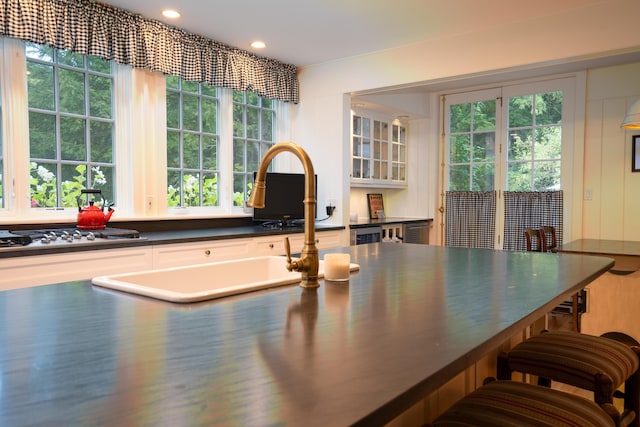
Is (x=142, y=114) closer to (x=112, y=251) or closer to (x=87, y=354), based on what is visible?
(x=112, y=251)

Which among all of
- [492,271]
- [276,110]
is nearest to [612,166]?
[276,110]

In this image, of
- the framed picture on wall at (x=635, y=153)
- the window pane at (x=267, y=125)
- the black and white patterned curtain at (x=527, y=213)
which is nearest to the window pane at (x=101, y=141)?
the window pane at (x=267, y=125)

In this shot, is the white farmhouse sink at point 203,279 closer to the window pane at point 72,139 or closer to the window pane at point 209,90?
the window pane at point 72,139

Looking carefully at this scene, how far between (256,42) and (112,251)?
2.20 m

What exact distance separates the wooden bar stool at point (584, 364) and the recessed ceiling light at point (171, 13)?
10.1ft

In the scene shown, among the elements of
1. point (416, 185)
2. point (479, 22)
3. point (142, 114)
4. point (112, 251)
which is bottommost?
point (112, 251)

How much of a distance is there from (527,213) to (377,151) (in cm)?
182

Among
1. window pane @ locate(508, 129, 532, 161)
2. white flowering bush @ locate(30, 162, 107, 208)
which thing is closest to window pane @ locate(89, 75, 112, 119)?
white flowering bush @ locate(30, 162, 107, 208)

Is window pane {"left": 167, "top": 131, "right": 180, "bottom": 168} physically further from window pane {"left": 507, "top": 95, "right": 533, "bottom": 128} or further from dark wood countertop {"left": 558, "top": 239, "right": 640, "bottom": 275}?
window pane {"left": 507, "top": 95, "right": 533, "bottom": 128}

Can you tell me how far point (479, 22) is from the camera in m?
3.56

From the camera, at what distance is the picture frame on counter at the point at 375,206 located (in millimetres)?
5965

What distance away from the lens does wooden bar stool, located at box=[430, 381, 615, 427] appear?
1106mm

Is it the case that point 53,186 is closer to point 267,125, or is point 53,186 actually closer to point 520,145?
Answer: point 267,125

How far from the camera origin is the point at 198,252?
10.8ft
